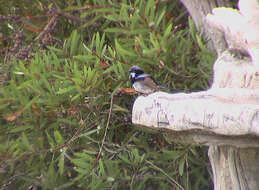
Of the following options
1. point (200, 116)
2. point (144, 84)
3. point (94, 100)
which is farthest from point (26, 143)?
point (200, 116)

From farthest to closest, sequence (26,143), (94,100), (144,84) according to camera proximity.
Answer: (94,100) < (26,143) < (144,84)

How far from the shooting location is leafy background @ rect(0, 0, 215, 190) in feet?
7.16

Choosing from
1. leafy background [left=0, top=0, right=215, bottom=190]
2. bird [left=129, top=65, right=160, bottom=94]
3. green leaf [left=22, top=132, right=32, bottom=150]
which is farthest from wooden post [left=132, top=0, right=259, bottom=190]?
green leaf [left=22, top=132, right=32, bottom=150]

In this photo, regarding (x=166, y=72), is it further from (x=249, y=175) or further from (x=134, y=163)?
(x=249, y=175)

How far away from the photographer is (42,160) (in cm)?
234

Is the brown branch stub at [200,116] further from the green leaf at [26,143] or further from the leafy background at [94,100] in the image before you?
the green leaf at [26,143]

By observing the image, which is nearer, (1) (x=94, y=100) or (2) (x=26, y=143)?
(2) (x=26, y=143)

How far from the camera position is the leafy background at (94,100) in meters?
2.18

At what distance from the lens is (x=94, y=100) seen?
90.0 inches

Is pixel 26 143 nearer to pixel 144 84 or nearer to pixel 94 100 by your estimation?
pixel 94 100

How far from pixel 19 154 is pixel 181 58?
2.91ft

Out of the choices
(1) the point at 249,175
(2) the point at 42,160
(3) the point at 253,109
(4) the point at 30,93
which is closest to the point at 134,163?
(2) the point at 42,160

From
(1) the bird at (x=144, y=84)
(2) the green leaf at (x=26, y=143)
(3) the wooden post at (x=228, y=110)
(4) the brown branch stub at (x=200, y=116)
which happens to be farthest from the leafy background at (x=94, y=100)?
(4) the brown branch stub at (x=200, y=116)

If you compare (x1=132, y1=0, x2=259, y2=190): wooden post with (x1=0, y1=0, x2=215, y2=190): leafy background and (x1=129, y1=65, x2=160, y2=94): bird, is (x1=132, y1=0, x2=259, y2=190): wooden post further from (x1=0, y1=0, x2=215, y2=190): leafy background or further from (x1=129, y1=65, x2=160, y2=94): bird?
(x1=0, y1=0, x2=215, y2=190): leafy background
